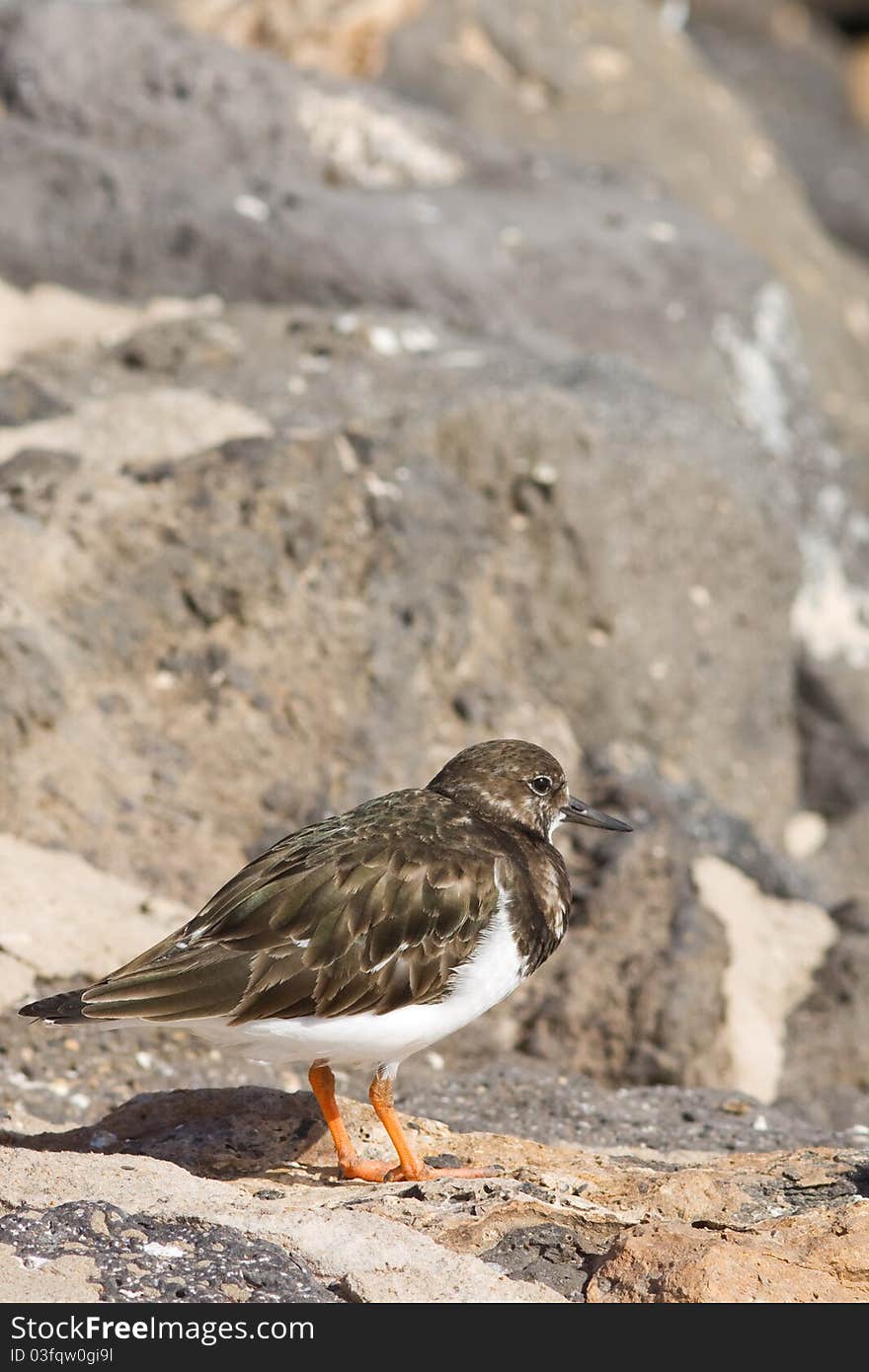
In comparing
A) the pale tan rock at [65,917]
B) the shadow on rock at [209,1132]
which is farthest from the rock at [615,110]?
the shadow on rock at [209,1132]

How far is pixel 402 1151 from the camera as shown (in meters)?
5.57

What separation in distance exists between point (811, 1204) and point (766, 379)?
768 centimetres

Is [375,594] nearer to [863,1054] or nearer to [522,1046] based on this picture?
[522,1046]

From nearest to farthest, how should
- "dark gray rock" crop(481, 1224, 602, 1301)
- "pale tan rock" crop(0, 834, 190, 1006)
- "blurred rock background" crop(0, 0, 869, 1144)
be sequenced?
"dark gray rock" crop(481, 1224, 602, 1301) → "pale tan rock" crop(0, 834, 190, 1006) → "blurred rock background" crop(0, 0, 869, 1144)

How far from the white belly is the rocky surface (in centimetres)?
43

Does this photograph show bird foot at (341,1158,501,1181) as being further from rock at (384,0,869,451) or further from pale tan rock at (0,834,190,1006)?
rock at (384,0,869,451)

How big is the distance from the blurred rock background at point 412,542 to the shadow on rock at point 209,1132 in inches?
24.3

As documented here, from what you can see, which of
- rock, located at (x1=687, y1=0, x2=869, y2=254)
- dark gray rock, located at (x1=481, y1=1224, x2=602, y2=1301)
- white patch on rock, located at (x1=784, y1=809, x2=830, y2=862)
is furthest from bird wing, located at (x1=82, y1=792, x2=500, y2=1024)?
rock, located at (x1=687, y1=0, x2=869, y2=254)

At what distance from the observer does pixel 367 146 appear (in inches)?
487

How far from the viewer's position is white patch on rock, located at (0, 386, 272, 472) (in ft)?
29.8

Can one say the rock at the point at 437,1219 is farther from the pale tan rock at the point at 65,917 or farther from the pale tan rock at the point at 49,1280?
the pale tan rock at the point at 65,917

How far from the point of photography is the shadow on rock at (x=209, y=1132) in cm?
571
